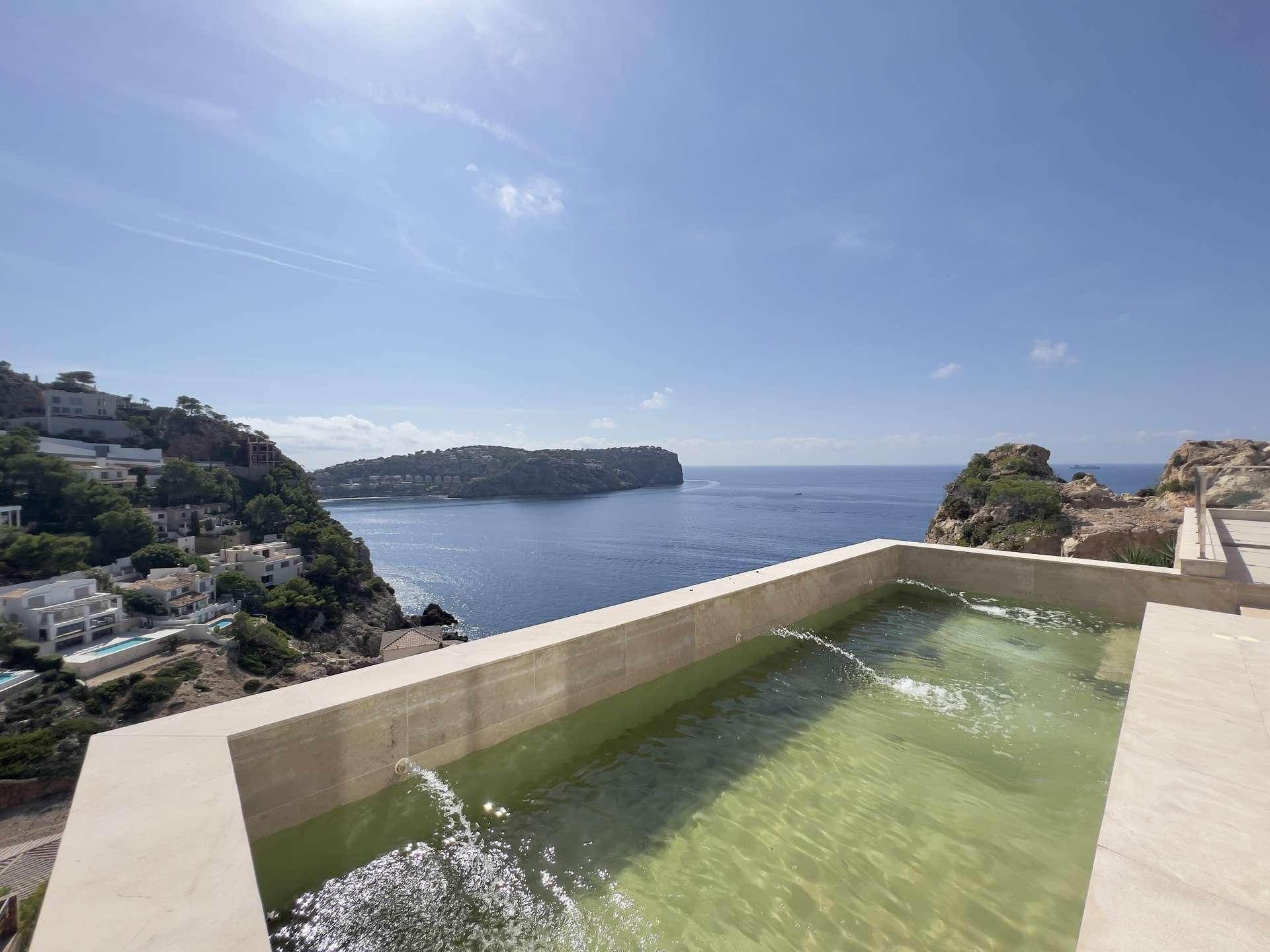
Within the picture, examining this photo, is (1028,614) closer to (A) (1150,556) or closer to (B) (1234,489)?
(B) (1234,489)

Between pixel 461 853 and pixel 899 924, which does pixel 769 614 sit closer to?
pixel 899 924

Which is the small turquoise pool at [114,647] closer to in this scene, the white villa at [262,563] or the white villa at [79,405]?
the white villa at [262,563]

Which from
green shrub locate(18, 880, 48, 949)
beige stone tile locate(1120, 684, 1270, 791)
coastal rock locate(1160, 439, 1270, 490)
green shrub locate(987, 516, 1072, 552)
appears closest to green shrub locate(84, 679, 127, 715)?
green shrub locate(18, 880, 48, 949)

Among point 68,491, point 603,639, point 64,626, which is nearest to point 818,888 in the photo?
point 603,639

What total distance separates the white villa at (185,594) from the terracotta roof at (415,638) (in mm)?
A: 13763

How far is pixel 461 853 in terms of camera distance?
2.37m

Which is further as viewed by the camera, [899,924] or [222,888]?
[899,924]

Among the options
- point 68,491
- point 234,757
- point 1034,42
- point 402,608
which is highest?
point 1034,42

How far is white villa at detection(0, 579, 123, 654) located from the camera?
109ft

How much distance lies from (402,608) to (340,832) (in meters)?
49.7

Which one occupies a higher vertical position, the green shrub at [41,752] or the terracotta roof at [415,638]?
the terracotta roof at [415,638]

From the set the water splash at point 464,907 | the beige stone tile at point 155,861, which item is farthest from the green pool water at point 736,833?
the beige stone tile at point 155,861

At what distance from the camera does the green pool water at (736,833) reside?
6.66ft

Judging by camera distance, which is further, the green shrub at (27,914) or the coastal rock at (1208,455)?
the coastal rock at (1208,455)
